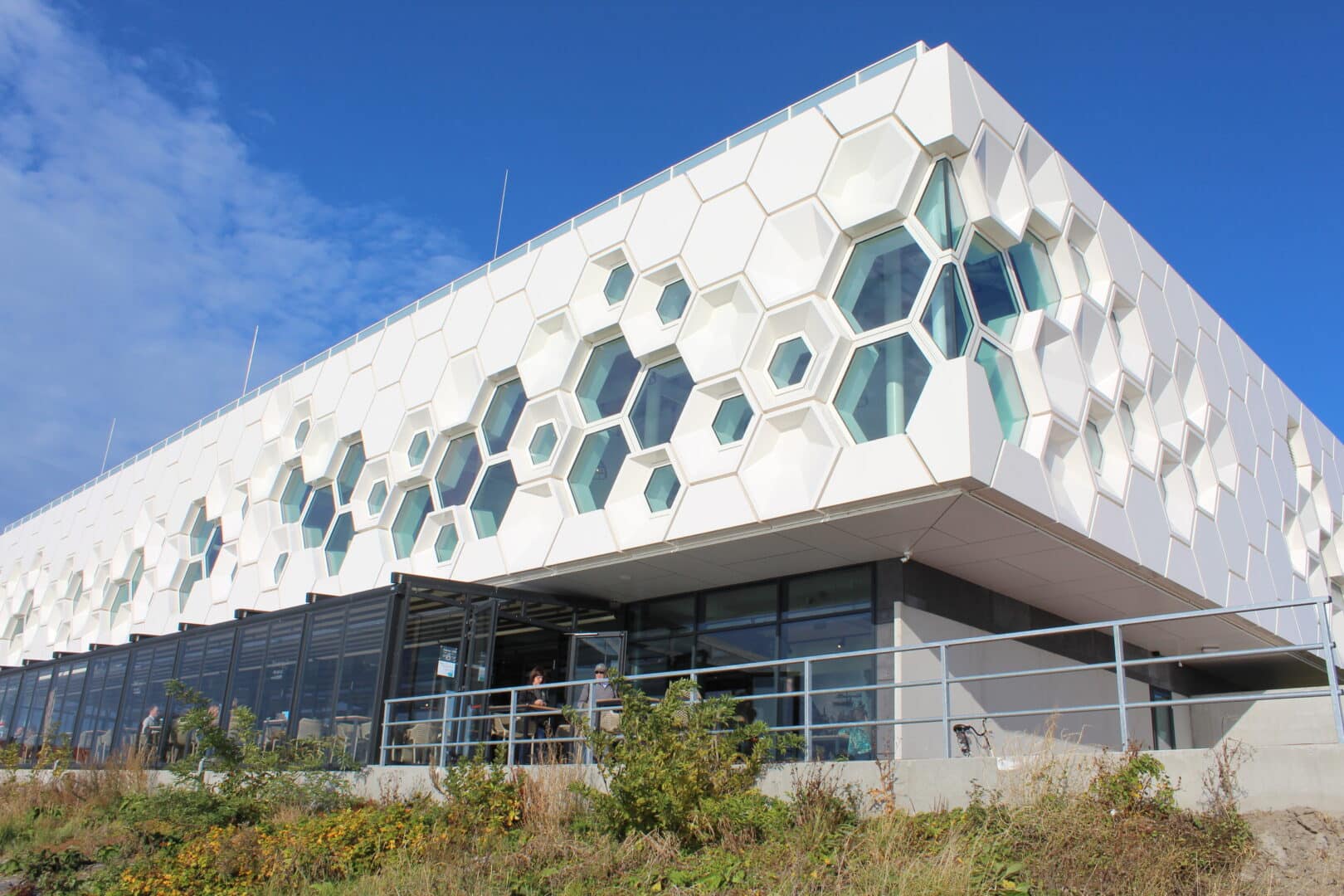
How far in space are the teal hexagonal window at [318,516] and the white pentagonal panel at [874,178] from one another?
1161 centimetres

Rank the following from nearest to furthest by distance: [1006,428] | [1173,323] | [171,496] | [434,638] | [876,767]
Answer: [876,767], [1006,428], [434,638], [1173,323], [171,496]

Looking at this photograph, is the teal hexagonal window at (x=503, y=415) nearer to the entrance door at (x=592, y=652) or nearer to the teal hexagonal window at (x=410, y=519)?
the teal hexagonal window at (x=410, y=519)

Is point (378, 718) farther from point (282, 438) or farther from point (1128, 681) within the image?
point (1128, 681)

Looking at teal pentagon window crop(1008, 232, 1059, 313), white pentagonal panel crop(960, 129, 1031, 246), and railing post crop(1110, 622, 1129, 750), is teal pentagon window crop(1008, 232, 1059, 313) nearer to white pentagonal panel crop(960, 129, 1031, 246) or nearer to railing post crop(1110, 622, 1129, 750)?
white pentagonal panel crop(960, 129, 1031, 246)

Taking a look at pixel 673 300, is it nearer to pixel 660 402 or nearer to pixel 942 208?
pixel 660 402

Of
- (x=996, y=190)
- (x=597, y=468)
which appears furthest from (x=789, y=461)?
(x=996, y=190)

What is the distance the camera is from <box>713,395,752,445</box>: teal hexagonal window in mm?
13484

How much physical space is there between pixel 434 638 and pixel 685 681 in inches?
248

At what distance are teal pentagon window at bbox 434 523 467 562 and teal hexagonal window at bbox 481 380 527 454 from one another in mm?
1491

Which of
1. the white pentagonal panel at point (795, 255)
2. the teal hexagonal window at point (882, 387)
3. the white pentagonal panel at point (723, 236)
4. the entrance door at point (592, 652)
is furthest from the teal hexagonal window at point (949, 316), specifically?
the entrance door at point (592, 652)

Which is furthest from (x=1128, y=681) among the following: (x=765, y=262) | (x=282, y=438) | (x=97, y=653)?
(x=97, y=653)

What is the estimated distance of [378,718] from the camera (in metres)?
13.9

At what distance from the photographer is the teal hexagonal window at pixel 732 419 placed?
13484mm

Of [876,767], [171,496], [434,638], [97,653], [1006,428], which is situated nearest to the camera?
[876,767]
